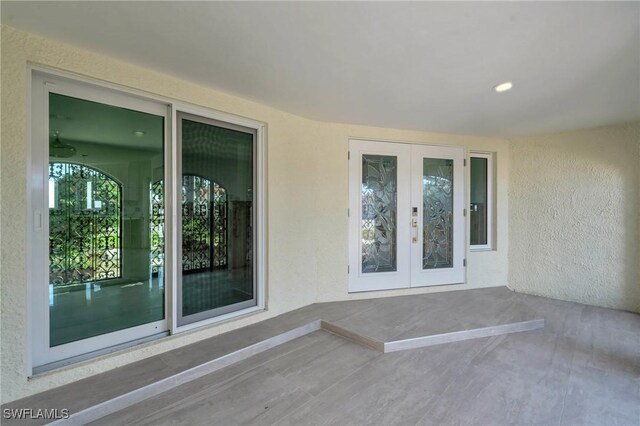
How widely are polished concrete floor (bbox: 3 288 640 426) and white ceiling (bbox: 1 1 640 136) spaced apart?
2.23 m

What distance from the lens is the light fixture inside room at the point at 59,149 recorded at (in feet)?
6.75

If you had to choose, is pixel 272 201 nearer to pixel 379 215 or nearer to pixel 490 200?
pixel 379 215

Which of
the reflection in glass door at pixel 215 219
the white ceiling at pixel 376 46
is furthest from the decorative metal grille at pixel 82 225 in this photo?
the white ceiling at pixel 376 46

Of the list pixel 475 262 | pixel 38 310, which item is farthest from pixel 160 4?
pixel 475 262

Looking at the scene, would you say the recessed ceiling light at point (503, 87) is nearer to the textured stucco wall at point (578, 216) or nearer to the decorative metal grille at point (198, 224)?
the textured stucco wall at point (578, 216)

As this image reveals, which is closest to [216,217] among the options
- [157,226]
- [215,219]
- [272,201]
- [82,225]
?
[215,219]

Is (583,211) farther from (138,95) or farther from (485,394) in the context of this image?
(138,95)

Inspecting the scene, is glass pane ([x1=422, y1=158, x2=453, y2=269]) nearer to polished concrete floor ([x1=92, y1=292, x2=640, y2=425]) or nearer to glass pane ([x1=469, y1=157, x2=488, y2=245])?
glass pane ([x1=469, y1=157, x2=488, y2=245])

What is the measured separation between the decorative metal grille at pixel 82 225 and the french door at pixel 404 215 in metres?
2.56

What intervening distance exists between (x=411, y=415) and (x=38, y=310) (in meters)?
2.46

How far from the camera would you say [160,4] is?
1605 millimetres

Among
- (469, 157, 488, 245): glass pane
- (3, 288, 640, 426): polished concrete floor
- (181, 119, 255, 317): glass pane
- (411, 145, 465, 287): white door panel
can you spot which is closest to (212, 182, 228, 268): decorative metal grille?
(181, 119, 255, 317): glass pane

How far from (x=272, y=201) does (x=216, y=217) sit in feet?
2.06

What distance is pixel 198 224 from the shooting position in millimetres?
2787
